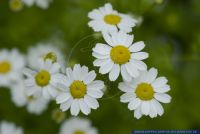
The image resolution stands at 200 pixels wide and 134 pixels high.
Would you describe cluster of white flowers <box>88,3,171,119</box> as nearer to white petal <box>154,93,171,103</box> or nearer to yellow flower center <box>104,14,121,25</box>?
white petal <box>154,93,171,103</box>

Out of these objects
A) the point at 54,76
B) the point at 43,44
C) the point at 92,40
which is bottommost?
the point at 54,76

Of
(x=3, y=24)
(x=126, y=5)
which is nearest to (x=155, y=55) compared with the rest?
(x=126, y=5)

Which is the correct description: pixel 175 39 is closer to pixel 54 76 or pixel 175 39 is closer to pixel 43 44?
pixel 43 44

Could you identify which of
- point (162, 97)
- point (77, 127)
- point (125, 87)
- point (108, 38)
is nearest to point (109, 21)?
point (108, 38)

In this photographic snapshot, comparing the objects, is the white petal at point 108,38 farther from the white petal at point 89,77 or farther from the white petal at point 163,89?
the white petal at point 163,89

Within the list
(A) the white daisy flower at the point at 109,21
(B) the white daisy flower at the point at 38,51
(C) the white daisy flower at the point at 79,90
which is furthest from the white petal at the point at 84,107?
(B) the white daisy flower at the point at 38,51

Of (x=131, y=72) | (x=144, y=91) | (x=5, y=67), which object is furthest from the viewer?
(x=5, y=67)

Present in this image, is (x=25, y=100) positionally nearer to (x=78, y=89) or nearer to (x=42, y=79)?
(x=42, y=79)
